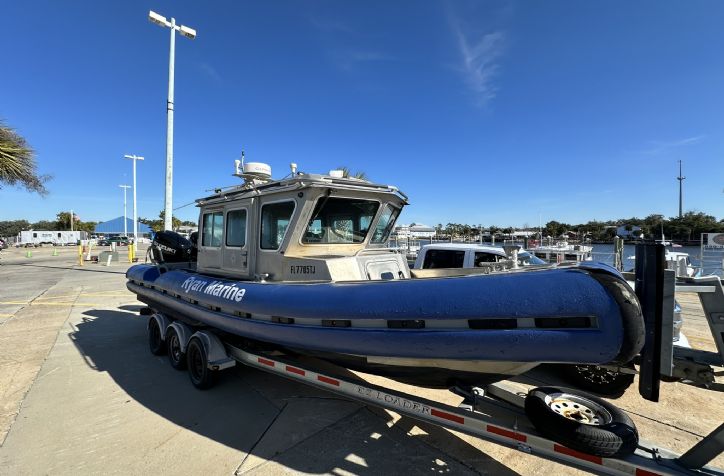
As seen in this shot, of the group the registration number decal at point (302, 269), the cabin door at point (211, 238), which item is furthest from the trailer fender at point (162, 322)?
the registration number decal at point (302, 269)

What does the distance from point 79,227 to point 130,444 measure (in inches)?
4085

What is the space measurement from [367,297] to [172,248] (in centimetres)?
520

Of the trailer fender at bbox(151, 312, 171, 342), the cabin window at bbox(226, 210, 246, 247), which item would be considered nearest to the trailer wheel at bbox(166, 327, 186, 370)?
the trailer fender at bbox(151, 312, 171, 342)

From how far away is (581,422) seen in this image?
2.24 meters

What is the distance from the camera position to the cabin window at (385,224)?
462 centimetres

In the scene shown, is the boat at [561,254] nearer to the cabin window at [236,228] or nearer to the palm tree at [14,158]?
the cabin window at [236,228]

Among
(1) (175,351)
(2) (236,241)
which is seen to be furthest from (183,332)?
(2) (236,241)

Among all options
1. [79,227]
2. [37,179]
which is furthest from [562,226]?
[79,227]

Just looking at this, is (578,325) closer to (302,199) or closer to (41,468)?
(302,199)

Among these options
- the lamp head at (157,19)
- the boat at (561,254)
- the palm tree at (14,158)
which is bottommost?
the boat at (561,254)

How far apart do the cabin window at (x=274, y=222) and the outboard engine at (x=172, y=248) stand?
3051mm

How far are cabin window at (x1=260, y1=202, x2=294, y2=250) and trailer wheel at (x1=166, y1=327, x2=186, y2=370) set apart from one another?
6.41 ft

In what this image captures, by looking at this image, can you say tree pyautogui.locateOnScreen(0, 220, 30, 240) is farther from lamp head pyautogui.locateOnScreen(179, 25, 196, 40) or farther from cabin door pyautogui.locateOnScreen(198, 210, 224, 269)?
cabin door pyautogui.locateOnScreen(198, 210, 224, 269)

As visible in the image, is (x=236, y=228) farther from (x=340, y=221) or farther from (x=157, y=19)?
(x=157, y=19)
